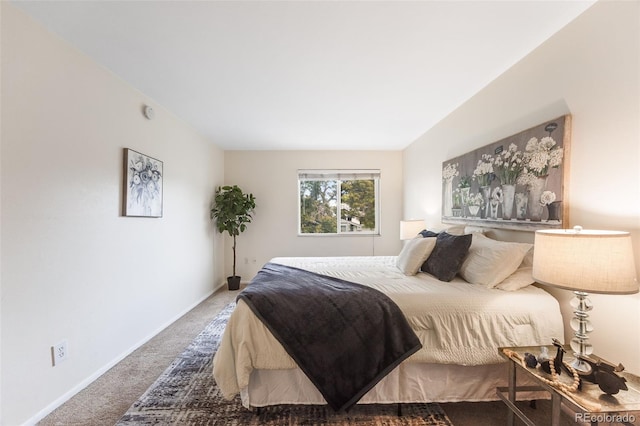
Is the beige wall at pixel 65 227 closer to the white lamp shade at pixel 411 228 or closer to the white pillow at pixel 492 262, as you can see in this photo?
the white pillow at pixel 492 262

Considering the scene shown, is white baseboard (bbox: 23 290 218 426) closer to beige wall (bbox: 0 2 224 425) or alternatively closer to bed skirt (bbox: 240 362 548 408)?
beige wall (bbox: 0 2 224 425)

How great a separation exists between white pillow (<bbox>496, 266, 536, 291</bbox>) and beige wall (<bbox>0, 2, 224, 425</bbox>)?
9.67 feet

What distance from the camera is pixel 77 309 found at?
1.98 m

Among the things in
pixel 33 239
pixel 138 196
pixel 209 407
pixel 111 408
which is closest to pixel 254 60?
pixel 138 196

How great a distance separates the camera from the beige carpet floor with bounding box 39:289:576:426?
5.60 ft

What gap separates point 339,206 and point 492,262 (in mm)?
3309

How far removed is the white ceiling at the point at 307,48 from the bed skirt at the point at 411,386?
2.13m

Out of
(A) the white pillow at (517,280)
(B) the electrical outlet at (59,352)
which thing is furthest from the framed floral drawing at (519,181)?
(B) the electrical outlet at (59,352)

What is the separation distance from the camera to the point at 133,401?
186cm

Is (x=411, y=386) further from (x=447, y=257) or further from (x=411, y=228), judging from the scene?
(x=411, y=228)

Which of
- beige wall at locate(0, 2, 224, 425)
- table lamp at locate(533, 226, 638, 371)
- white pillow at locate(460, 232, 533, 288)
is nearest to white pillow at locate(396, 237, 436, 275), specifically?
white pillow at locate(460, 232, 533, 288)

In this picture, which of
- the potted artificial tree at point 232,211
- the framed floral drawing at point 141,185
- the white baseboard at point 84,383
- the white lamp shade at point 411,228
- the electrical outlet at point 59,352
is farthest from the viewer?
the potted artificial tree at point 232,211

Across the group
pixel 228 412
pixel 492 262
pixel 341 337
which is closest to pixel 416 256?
pixel 492 262

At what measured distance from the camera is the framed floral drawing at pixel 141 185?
248 centimetres
